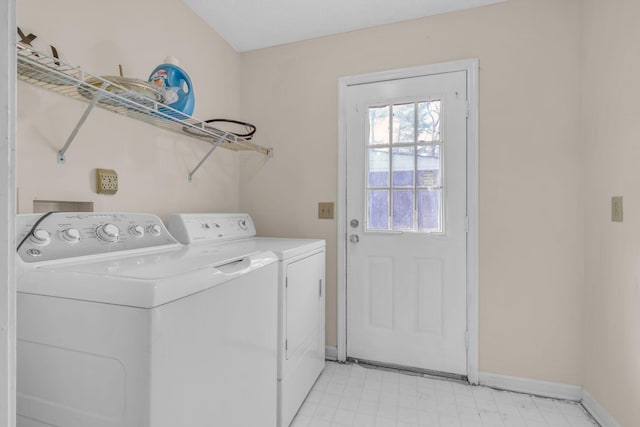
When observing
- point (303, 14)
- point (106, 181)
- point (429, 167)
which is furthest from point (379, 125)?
point (106, 181)

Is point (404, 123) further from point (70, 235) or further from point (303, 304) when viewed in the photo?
point (70, 235)

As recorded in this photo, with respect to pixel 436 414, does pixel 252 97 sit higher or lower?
higher

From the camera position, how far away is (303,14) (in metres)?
2.03

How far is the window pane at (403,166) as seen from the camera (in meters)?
2.07

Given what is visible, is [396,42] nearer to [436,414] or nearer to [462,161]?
[462,161]

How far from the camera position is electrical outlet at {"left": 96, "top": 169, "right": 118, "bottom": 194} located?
1.38 meters

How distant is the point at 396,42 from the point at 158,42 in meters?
1.48

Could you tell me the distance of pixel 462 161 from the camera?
1961mm

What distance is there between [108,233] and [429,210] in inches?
68.5

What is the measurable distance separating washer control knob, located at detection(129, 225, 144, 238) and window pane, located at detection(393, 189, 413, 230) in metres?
1.48

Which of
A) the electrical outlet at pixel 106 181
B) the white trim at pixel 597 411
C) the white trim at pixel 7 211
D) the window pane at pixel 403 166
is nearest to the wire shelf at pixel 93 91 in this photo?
the electrical outlet at pixel 106 181

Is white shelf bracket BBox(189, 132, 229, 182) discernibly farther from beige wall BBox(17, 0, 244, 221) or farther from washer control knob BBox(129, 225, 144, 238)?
washer control knob BBox(129, 225, 144, 238)

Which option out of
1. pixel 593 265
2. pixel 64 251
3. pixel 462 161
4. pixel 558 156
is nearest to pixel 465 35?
pixel 462 161

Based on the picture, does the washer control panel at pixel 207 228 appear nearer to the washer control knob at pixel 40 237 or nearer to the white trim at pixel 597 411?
the washer control knob at pixel 40 237
